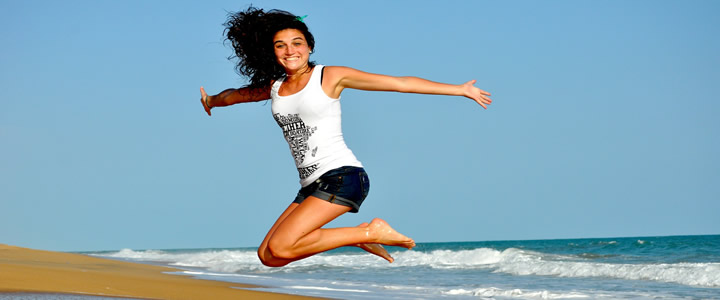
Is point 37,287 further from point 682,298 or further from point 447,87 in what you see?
point 682,298

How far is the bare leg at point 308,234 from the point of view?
15.5 feet

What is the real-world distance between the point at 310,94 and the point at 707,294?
30.1ft

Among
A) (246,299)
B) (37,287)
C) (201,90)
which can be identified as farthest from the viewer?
(246,299)

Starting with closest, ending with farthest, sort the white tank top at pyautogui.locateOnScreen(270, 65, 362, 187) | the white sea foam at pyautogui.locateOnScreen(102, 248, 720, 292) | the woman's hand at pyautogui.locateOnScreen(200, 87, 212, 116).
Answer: the white tank top at pyautogui.locateOnScreen(270, 65, 362, 187) < the woman's hand at pyautogui.locateOnScreen(200, 87, 212, 116) < the white sea foam at pyautogui.locateOnScreen(102, 248, 720, 292)

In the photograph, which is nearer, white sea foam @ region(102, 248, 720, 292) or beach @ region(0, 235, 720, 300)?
beach @ region(0, 235, 720, 300)

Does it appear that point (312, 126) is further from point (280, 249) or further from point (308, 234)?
point (280, 249)

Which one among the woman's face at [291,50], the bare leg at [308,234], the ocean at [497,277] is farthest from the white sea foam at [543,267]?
the woman's face at [291,50]

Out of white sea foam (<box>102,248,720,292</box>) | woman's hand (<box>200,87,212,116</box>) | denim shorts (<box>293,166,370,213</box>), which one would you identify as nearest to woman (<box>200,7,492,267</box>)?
denim shorts (<box>293,166,370,213</box>)

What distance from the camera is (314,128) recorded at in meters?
4.64

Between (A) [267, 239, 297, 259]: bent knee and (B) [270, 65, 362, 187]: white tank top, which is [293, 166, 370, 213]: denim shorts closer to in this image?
(B) [270, 65, 362, 187]: white tank top

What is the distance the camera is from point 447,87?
4.76 meters

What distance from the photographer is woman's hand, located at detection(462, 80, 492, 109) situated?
4.77 metres

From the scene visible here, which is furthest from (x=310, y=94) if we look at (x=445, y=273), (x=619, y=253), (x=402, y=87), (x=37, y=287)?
(x=619, y=253)

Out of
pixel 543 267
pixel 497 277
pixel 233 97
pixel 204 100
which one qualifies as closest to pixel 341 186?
pixel 233 97
